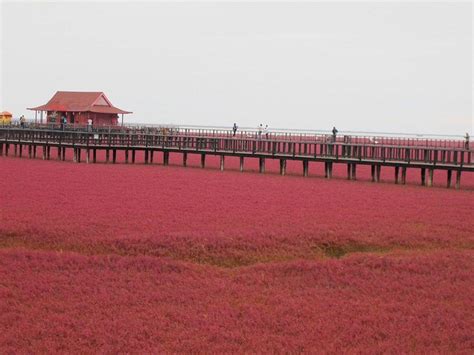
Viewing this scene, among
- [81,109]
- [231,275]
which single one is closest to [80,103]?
[81,109]

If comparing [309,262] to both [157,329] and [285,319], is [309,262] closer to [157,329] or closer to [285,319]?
[285,319]

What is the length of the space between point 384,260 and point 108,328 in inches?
335

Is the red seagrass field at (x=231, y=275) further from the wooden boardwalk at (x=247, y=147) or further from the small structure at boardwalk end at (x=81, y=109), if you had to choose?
the small structure at boardwalk end at (x=81, y=109)

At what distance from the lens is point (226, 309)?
52.3 ft

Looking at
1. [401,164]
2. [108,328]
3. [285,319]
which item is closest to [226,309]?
[285,319]

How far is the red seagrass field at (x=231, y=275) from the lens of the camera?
1433 cm

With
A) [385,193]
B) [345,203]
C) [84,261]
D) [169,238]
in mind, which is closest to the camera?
[84,261]

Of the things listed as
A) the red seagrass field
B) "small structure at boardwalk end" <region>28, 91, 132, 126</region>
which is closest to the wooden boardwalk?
"small structure at boardwalk end" <region>28, 91, 132, 126</region>

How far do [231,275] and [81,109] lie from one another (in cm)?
5629

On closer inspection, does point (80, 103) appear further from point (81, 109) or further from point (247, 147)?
point (247, 147)

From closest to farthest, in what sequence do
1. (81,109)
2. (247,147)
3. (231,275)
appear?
1. (231,275)
2. (247,147)
3. (81,109)

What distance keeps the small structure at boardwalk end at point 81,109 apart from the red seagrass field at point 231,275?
41.7 m

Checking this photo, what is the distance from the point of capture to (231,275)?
18844 mm

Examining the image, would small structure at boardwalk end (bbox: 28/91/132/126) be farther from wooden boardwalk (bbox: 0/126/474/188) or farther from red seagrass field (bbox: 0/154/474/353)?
red seagrass field (bbox: 0/154/474/353)
